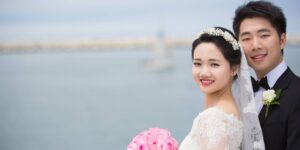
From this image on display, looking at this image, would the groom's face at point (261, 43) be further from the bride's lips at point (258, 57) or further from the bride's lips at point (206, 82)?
the bride's lips at point (206, 82)

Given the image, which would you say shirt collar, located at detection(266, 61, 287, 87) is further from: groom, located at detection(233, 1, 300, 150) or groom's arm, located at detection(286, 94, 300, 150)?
groom's arm, located at detection(286, 94, 300, 150)

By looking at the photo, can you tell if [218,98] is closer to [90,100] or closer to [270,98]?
[270,98]

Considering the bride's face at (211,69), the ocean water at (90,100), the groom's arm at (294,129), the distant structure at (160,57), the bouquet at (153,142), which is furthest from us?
the distant structure at (160,57)

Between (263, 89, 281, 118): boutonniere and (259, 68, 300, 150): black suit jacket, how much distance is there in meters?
0.01

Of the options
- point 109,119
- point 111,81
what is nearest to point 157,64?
point 111,81

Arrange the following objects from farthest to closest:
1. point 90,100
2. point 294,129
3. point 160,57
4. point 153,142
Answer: point 160,57 → point 90,100 → point 153,142 → point 294,129

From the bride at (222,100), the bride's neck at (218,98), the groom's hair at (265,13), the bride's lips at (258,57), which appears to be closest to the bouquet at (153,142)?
the bride at (222,100)

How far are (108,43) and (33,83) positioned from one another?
5683mm

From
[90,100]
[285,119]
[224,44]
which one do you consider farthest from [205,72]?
[90,100]

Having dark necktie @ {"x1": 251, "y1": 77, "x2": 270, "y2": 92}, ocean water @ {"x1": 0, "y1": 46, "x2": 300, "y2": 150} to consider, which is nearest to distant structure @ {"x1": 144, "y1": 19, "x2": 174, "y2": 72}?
ocean water @ {"x1": 0, "y1": 46, "x2": 300, "y2": 150}

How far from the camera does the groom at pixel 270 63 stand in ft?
5.57

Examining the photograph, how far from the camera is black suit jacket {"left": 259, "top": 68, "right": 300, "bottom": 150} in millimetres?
1647

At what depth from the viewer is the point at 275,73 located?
1830 millimetres

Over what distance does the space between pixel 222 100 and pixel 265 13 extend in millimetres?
374
